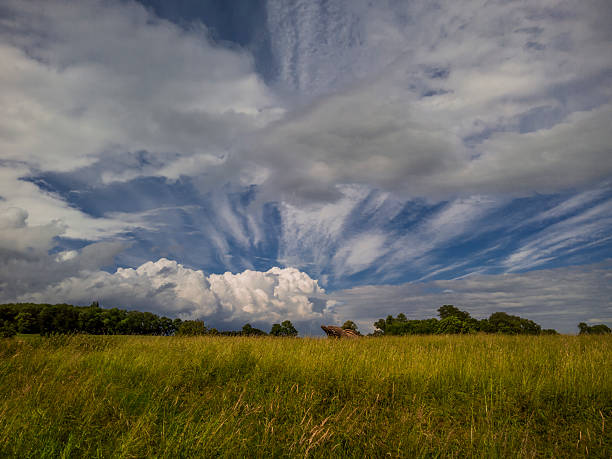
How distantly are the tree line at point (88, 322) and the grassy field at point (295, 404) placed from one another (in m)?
1.48

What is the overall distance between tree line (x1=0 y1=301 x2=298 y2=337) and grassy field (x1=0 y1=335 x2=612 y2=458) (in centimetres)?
148

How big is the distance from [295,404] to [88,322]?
41291 millimetres

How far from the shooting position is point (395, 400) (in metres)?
7.18

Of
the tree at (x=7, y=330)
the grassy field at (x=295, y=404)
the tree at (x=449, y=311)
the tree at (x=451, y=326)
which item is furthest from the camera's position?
the tree at (x=449, y=311)

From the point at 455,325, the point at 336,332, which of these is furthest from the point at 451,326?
the point at 336,332

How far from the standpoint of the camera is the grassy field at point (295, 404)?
13.8 feet

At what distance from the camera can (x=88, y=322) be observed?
1487 inches

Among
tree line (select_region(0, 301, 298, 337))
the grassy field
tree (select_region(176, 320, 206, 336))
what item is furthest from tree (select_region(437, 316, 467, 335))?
tree (select_region(176, 320, 206, 336))

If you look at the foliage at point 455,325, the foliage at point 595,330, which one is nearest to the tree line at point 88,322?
the foliage at point 455,325

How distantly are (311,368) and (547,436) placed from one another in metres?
5.14

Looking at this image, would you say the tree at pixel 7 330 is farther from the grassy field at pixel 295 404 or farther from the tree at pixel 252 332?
the tree at pixel 252 332

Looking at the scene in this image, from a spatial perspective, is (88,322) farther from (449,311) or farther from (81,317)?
(449,311)

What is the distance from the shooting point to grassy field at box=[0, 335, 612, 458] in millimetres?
4199

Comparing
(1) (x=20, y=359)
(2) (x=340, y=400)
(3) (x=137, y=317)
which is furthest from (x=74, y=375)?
(3) (x=137, y=317)
